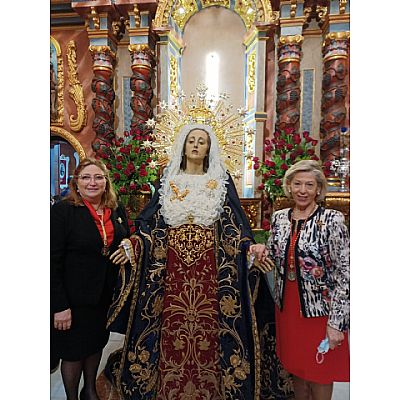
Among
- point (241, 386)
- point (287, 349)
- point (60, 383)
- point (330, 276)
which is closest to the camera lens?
point (330, 276)

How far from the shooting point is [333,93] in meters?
2.86

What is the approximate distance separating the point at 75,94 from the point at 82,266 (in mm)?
1864

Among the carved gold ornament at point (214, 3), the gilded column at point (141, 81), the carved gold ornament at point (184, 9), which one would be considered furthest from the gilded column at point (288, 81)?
the gilded column at point (141, 81)

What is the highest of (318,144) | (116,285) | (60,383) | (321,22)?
(321,22)

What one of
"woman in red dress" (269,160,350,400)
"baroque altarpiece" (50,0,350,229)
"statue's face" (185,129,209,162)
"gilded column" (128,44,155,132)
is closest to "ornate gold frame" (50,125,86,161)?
"baroque altarpiece" (50,0,350,229)

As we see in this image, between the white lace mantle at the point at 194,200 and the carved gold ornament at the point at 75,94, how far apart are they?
5.01 feet

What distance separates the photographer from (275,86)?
303 cm

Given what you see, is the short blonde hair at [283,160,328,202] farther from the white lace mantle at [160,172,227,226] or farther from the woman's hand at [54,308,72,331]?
the woman's hand at [54,308,72,331]

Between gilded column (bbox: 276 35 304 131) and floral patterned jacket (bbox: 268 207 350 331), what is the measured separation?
5.33 feet

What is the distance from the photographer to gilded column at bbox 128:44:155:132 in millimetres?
2922

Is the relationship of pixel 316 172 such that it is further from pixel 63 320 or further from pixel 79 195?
pixel 63 320
